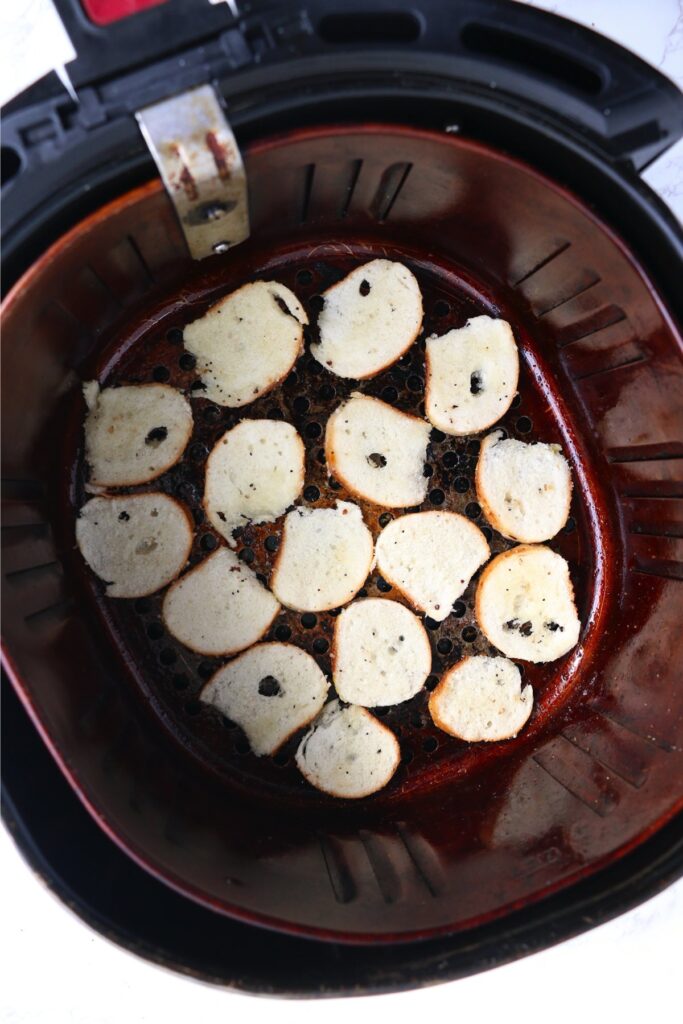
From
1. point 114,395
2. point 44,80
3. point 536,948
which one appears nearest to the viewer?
point 44,80

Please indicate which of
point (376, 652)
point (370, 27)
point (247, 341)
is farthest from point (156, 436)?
point (370, 27)

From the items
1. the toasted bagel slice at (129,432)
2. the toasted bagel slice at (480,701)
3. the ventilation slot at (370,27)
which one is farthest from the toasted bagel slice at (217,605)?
the ventilation slot at (370,27)

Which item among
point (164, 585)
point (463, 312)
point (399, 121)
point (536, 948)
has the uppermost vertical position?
point (399, 121)

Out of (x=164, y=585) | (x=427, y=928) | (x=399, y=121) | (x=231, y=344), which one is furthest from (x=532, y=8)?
(x=427, y=928)

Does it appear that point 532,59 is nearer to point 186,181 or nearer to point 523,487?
point 186,181

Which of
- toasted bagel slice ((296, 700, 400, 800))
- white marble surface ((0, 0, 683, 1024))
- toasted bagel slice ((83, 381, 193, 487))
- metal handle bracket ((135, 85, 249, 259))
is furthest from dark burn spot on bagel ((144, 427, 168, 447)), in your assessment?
white marble surface ((0, 0, 683, 1024))

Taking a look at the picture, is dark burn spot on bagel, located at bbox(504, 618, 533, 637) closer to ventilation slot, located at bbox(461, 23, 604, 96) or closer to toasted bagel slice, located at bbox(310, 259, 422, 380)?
toasted bagel slice, located at bbox(310, 259, 422, 380)

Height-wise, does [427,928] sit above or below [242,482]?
below

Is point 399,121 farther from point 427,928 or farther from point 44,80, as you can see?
point 427,928
